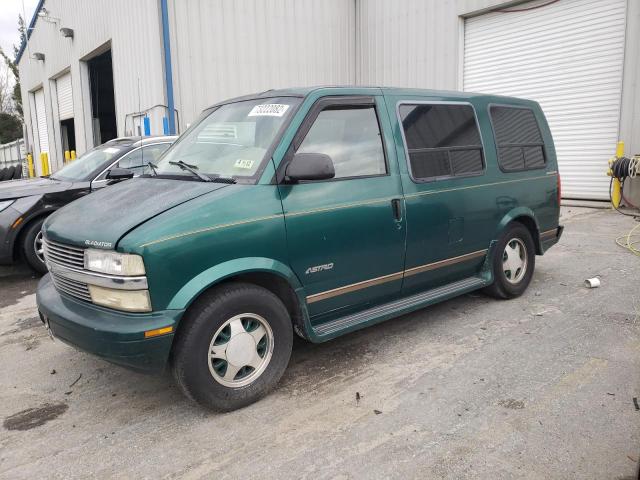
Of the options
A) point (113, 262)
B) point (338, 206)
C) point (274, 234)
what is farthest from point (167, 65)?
point (113, 262)

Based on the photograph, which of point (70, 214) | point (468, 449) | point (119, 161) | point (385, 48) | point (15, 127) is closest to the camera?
point (468, 449)

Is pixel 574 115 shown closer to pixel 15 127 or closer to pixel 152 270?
pixel 152 270

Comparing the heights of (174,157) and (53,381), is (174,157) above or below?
above

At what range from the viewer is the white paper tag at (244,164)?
134 inches

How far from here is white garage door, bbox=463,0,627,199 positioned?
35.8ft

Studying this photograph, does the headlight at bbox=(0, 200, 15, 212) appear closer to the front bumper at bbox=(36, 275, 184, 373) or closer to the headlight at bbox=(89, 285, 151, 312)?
the front bumper at bbox=(36, 275, 184, 373)

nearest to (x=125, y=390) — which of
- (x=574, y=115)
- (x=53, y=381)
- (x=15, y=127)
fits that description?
(x=53, y=381)

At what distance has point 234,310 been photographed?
3.09 meters

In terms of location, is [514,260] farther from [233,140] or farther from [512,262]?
[233,140]

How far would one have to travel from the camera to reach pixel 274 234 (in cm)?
324

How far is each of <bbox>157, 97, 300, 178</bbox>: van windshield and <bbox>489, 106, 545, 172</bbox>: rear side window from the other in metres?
2.27

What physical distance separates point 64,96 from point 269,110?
788 inches

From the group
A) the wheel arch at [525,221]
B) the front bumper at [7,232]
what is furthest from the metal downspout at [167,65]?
the wheel arch at [525,221]

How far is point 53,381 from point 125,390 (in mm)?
625
